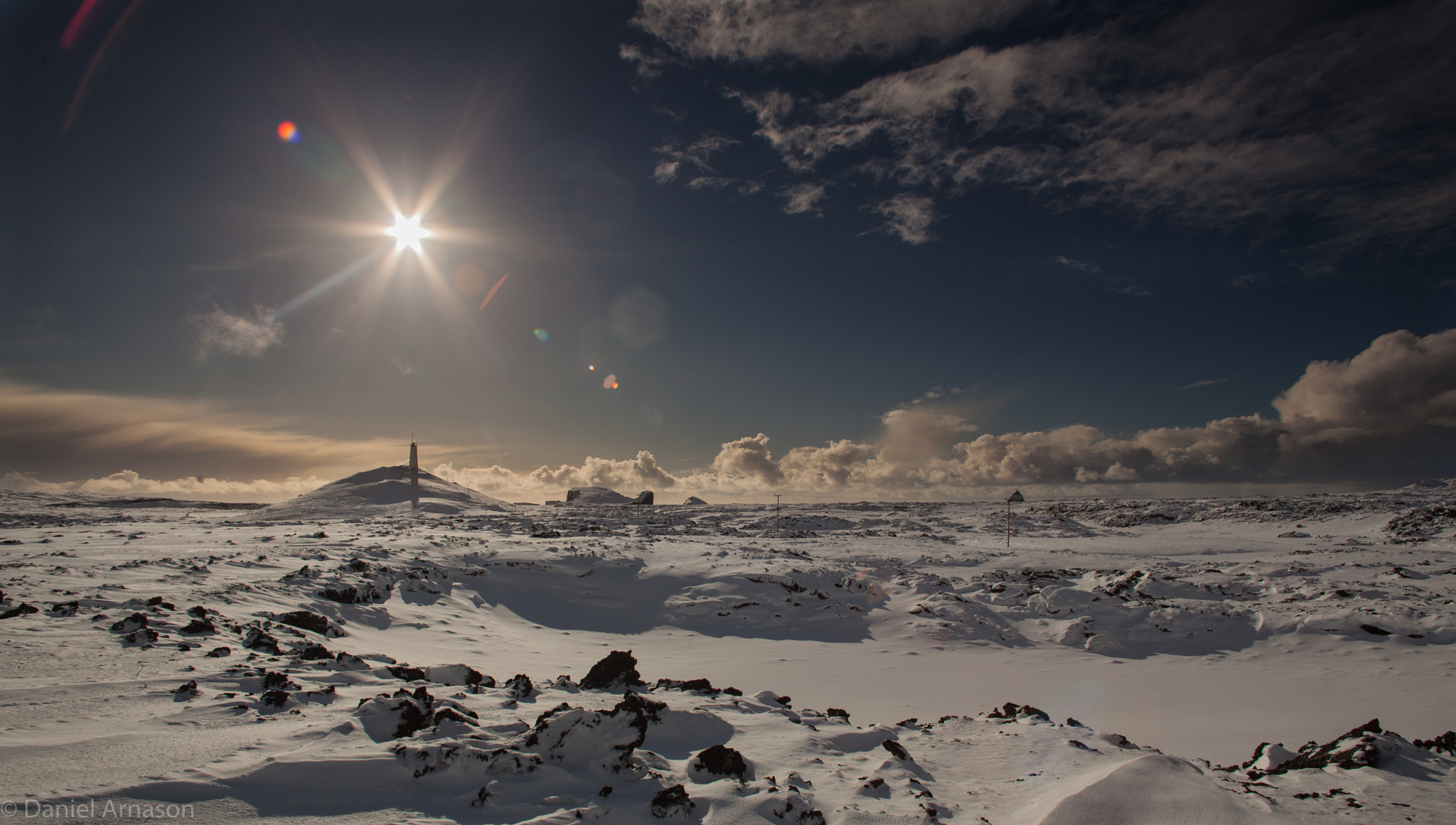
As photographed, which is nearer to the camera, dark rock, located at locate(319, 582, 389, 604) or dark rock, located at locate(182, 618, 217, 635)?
dark rock, located at locate(182, 618, 217, 635)

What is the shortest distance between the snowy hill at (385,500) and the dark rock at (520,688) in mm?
39831

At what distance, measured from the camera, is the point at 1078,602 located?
13.8 m

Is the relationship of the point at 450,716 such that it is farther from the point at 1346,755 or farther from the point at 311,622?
the point at 1346,755

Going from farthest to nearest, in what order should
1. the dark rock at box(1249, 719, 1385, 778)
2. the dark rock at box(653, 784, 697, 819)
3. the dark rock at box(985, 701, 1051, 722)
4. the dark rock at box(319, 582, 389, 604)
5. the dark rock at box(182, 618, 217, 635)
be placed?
the dark rock at box(319, 582, 389, 604) → the dark rock at box(182, 618, 217, 635) → the dark rock at box(985, 701, 1051, 722) → the dark rock at box(1249, 719, 1385, 778) → the dark rock at box(653, 784, 697, 819)

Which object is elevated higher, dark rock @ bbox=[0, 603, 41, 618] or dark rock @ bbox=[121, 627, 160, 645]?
dark rock @ bbox=[0, 603, 41, 618]

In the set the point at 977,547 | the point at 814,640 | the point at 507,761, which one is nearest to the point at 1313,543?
the point at 977,547

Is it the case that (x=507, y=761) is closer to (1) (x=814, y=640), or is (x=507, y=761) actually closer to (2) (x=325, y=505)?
(1) (x=814, y=640)

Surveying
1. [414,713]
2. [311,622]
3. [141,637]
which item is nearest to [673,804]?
[414,713]

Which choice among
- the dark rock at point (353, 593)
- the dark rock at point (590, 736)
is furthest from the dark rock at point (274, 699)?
the dark rock at point (353, 593)

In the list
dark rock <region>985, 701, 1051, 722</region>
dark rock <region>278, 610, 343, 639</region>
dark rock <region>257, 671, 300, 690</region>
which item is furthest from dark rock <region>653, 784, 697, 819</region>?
dark rock <region>278, 610, 343, 639</region>

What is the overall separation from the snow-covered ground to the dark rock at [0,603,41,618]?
0.62 ft

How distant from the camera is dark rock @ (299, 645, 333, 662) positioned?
21.8 ft

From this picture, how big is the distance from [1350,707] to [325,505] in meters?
54.7

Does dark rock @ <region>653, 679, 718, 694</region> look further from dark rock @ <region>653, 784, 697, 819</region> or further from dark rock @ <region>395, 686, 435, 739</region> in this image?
dark rock @ <region>653, 784, 697, 819</region>
